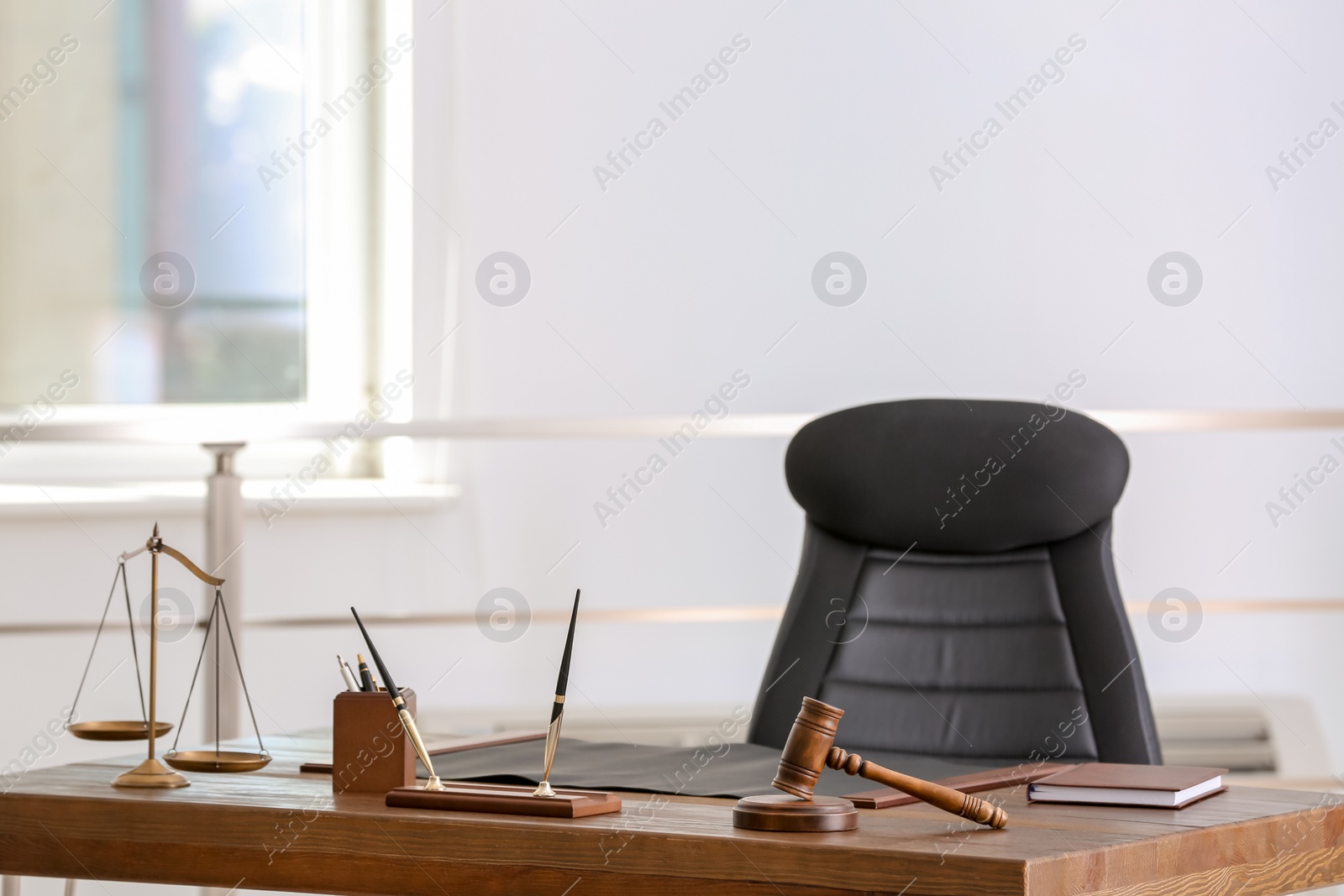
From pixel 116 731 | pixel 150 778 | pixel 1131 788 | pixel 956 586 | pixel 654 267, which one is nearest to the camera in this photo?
pixel 1131 788

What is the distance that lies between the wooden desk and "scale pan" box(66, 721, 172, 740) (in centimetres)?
11

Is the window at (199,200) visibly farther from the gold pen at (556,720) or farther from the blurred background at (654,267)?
the gold pen at (556,720)

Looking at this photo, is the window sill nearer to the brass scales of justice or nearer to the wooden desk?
the brass scales of justice

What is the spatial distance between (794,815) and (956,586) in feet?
2.67

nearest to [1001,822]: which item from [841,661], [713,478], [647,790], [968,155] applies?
[647,790]

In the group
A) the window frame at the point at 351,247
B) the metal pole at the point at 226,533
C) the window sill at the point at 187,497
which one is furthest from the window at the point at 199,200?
the metal pole at the point at 226,533

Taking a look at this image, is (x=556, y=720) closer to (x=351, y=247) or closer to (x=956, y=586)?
(x=956, y=586)

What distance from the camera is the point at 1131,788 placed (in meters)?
0.98

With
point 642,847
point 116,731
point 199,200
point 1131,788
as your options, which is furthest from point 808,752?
point 199,200

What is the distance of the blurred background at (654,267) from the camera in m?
3.36

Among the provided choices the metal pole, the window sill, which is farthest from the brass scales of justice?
the window sill

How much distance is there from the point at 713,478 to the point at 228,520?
5.25ft

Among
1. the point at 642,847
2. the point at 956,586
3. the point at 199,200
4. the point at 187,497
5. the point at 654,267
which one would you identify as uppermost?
the point at 199,200

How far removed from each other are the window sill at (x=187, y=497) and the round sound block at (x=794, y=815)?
241 centimetres
